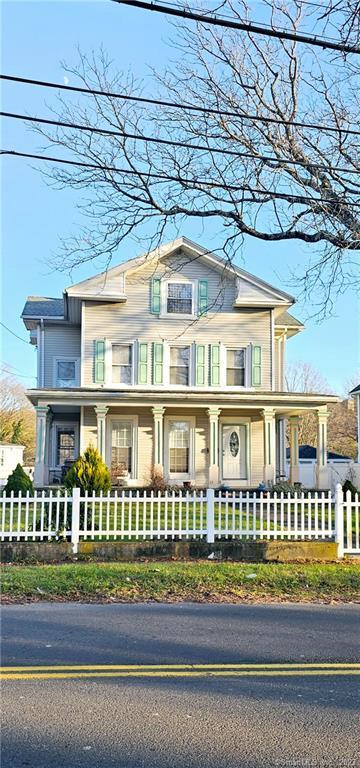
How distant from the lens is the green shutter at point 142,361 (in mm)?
23844

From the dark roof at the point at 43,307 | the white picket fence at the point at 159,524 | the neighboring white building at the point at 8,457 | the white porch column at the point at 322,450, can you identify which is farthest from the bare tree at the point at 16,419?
the white picket fence at the point at 159,524

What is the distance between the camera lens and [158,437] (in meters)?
22.9

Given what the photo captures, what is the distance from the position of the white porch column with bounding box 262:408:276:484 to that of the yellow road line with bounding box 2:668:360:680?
57.5ft

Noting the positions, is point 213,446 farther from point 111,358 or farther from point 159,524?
point 159,524

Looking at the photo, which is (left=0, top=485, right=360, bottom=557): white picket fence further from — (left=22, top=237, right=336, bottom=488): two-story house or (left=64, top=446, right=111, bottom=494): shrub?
(left=22, top=237, right=336, bottom=488): two-story house

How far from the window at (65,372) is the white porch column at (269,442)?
24.1 ft

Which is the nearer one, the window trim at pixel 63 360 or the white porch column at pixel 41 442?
the white porch column at pixel 41 442

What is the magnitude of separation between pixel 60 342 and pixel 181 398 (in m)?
5.76

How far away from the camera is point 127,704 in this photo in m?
4.85

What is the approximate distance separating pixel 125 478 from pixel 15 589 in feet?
47.2

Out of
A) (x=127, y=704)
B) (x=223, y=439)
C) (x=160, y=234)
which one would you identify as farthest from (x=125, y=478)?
(x=127, y=704)

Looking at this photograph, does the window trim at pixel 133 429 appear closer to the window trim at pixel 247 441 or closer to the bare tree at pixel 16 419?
the window trim at pixel 247 441

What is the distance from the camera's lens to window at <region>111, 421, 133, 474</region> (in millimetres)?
24094

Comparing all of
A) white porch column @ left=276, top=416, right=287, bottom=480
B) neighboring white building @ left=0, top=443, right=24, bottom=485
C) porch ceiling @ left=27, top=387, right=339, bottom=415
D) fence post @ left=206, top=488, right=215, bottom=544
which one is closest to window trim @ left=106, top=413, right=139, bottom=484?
porch ceiling @ left=27, top=387, right=339, bottom=415
